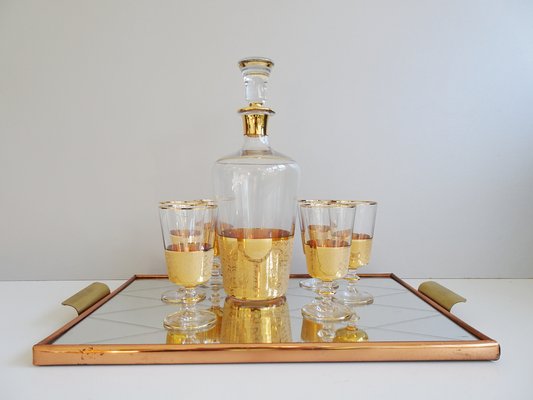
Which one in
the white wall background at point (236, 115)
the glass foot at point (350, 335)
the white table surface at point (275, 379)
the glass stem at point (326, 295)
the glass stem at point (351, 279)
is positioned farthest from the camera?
the white wall background at point (236, 115)

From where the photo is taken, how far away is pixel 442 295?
2.40 feet

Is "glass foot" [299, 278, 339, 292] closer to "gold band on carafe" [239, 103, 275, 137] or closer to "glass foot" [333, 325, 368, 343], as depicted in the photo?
"glass foot" [333, 325, 368, 343]

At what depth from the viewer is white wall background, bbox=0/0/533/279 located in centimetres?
94

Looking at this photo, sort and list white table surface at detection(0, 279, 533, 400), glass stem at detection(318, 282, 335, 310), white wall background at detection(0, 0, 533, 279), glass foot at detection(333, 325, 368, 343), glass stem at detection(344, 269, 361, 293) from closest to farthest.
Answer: white table surface at detection(0, 279, 533, 400) → glass foot at detection(333, 325, 368, 343) → glass stem at detection(318, 282, 335, 310) → glass stem at detection(344, 269, 361, 293) → white wall background at detection(0, 0, 533, 279)

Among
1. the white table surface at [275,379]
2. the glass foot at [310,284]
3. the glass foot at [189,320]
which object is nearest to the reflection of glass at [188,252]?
the glass foot at [189,320]

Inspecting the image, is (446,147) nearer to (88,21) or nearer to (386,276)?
(386,276)

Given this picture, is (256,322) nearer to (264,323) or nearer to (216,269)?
(264,323)

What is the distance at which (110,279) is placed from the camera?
3.22ft

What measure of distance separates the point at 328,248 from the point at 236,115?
429 mm

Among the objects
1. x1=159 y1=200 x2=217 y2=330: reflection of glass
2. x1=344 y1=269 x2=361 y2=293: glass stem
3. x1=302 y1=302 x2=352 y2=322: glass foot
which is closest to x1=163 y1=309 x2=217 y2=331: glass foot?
x1=159 y1=200 x2=217 y2=330: reflection of glass

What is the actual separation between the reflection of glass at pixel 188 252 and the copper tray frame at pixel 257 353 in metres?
0.09

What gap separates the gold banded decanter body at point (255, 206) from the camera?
0.69m

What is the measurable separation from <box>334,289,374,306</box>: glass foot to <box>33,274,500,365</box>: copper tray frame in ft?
0.70

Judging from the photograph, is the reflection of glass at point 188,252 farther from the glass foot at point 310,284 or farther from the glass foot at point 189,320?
the glass foot at point 310,284
